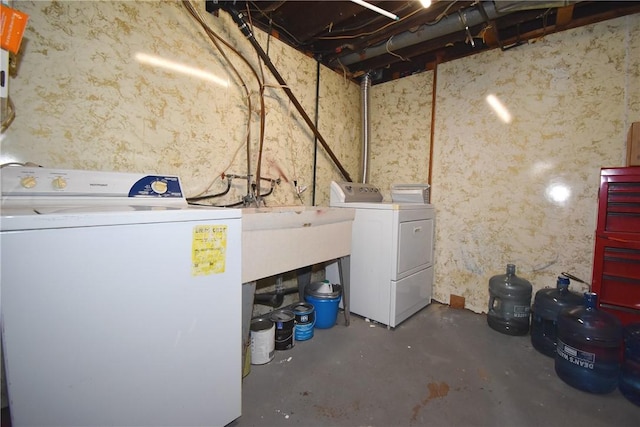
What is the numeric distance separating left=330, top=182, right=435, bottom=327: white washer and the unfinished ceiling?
48.1 inches

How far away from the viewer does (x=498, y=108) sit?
2287mm

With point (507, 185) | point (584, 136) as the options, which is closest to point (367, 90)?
point (507, 185)

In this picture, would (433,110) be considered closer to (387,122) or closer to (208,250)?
(387,122)

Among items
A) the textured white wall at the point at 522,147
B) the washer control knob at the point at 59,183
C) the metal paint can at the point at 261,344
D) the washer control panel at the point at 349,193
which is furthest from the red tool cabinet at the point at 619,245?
the washer control knob at the point at 59,183

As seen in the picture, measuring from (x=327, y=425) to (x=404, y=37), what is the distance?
2590 millimetres

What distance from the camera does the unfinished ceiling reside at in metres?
1.83

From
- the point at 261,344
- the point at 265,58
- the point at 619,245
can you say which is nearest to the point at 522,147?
the point at 619,245

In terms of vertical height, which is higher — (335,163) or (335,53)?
(335,53)

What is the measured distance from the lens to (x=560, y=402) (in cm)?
137

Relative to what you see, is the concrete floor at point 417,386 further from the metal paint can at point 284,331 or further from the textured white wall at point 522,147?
the textured white wall at point 522,147

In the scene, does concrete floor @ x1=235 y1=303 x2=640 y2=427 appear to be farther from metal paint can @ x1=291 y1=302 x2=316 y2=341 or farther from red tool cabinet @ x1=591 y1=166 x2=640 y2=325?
red tool cabinet @ x1=591 y1=166 x2=640 y2=325

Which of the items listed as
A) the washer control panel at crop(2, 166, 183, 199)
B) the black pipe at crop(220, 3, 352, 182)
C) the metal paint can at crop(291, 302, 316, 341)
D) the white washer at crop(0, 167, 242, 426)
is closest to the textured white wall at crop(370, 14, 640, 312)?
the black pipe at crop(220, 3, 352, 182)

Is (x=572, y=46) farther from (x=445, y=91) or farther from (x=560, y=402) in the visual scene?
(x=560, y=402)

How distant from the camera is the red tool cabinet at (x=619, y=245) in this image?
1602 mm
